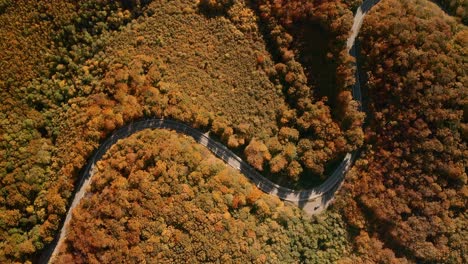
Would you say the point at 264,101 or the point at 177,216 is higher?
the point at 264,101

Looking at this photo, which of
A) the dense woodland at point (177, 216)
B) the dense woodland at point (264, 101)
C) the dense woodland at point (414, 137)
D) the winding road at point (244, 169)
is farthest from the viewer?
the winding road at point (244, 169)

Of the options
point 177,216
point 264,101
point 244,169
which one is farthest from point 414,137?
point 177,216

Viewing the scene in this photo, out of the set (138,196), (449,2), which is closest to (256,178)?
(138,196)

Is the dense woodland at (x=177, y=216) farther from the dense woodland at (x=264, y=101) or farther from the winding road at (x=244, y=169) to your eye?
the winding road at (x=244, y=169)

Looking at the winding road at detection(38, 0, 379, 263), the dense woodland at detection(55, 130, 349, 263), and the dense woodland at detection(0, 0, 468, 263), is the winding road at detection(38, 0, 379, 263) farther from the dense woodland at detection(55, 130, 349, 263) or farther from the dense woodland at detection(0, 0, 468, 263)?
the dense woodland at detection(55, 130, 349, 263)

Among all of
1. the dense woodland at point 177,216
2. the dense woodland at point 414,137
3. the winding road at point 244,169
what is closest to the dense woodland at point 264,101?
the dense woodland at point 414,137

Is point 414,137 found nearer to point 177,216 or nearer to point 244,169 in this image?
point 244,169

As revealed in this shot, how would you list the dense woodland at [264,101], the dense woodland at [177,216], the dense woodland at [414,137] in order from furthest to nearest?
the dense woodland at [264,101] < the dense woodland at [414,137] < the dense woodland at [177,216]
